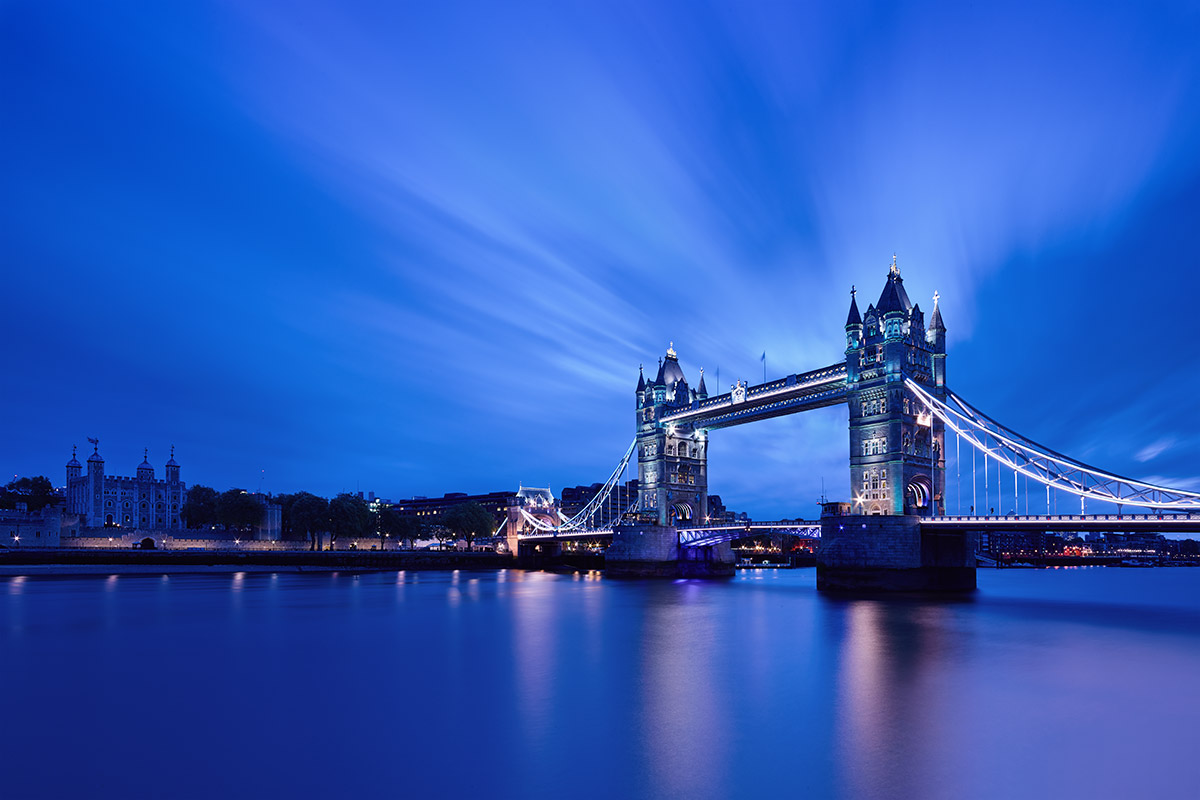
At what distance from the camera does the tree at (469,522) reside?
101 meters

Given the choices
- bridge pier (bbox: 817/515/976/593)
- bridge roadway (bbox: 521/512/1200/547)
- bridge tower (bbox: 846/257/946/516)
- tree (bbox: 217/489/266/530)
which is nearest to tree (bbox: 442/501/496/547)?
tree (bbox: 217/489/266/530)

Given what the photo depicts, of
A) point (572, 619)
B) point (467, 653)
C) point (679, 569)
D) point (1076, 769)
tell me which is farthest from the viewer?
point (679, 569)

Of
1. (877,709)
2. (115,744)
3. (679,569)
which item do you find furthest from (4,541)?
(877,709)

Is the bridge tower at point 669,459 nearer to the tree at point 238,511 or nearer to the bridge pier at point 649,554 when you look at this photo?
the bridge pier at point 649,554

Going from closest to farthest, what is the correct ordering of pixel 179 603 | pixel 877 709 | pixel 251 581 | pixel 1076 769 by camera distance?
1. pixel 1076 769
2. pixel 877 709
3. pixel 179 603
4. pixel 251 581

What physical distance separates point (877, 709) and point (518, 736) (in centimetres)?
702

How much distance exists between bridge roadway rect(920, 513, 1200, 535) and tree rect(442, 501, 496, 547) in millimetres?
73950

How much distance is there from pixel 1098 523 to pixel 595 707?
2834cm

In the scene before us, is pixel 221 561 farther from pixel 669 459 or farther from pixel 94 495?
pixel 669 459

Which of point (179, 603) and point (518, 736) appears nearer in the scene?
point (518, 736)

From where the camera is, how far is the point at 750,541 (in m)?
126

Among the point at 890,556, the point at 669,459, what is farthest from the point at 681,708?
the point at 669,459

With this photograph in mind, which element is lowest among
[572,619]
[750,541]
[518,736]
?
[750,541]

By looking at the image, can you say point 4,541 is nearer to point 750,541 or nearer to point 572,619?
point 572,619
